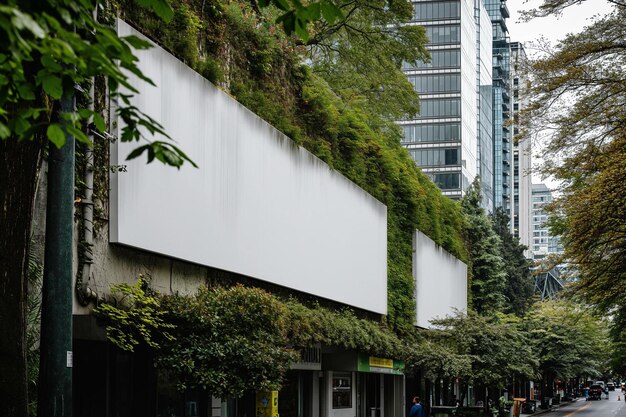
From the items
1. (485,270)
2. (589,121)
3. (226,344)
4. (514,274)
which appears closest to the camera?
(226,344)

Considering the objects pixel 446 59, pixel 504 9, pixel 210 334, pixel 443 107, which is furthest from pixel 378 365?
pixel 504 9

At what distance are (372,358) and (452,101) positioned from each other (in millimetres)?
86285

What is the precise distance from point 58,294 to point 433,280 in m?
40.7

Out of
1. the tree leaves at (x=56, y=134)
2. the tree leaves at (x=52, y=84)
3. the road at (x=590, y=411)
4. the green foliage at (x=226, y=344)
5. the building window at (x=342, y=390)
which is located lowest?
the road at (x=590, y=411)

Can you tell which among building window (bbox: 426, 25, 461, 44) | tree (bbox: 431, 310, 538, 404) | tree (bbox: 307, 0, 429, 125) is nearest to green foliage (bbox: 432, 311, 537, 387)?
tree (bbox: 431, 310, 538, 404)

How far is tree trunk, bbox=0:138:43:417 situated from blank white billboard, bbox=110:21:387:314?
708cm

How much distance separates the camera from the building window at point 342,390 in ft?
121

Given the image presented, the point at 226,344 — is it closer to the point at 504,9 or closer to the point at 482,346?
the point at 482,346

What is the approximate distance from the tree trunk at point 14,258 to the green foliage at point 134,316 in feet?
24.0

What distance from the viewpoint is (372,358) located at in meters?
35.5

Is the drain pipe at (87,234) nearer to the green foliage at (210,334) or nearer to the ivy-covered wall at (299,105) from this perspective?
the green foliage at (210,334)

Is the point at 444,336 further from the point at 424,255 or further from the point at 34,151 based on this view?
the point at 34,151

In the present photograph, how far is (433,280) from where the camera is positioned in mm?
48750

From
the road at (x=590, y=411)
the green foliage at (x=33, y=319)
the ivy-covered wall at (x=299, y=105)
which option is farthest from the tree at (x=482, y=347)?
the green foliage at (x=33, y=319)
